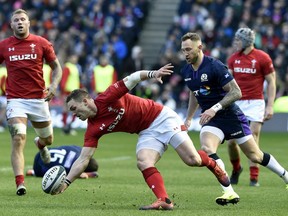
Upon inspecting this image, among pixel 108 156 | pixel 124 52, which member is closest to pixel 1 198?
pixel 108 156

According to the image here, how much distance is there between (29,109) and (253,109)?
3813 mm

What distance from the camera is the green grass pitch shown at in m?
11.0

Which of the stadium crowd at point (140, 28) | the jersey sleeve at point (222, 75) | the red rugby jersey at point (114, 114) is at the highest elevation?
the jersey sleeve at point (222, 75)

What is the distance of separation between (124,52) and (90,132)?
73.9 ft

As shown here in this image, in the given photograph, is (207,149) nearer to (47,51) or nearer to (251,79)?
(47,51)

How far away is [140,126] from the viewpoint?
37.1 feet

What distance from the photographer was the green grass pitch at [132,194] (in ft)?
36.0

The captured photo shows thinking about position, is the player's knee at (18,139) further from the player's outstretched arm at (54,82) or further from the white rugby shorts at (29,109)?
the player's outstretched arm at (54,82)

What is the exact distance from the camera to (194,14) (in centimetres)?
3303

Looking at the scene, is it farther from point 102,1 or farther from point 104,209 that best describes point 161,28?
point 104,209

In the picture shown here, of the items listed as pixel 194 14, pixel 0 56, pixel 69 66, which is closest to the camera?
pixel 0 56

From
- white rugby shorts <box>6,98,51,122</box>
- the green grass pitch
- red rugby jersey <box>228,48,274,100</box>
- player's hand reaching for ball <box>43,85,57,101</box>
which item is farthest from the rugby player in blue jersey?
red rugby jersey <box>228,48,274,100</box>

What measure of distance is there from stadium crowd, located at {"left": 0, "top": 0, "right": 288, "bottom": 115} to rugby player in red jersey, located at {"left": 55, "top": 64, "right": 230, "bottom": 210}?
18.1 m

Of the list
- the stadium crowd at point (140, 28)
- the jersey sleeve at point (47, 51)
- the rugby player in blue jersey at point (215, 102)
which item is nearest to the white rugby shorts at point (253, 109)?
the rugby player in blue jersey at point (215, 102)
